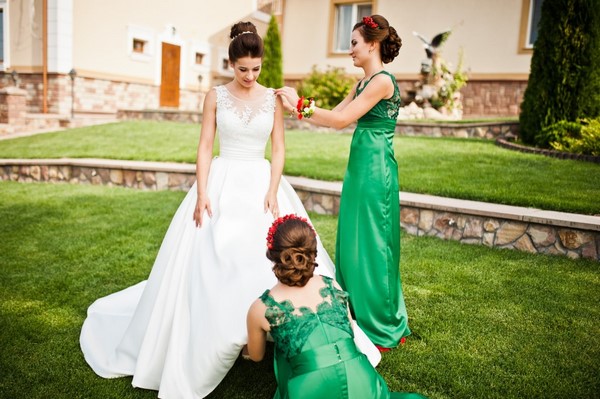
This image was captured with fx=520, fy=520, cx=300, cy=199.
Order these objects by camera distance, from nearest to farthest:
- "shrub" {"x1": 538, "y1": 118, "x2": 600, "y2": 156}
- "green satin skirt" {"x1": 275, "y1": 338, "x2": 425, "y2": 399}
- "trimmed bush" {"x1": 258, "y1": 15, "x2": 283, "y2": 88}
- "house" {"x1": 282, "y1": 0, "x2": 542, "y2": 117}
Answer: "green satin skirt" {"x1": 275, "y1": 338, "x2": 425, "y2": 399}, "shrub" {"x1": 538, "y1": 118, "x2": 600, "y2": 156}, "house" {"x1": 282, "y1": 0, "x2": 542, "y2": 117}, "trimmed bush" {"x1": 258, "y1": 15, "x2": 283, "y2": 88}

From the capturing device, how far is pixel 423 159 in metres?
8.56

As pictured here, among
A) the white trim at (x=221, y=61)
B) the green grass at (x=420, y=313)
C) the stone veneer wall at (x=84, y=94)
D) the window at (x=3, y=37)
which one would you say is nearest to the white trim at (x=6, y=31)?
the window at (x=3, y=37)

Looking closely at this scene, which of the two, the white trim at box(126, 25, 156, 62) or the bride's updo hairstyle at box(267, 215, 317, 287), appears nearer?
the bride's updo hairstyle at box(267, 215, 317, 287)

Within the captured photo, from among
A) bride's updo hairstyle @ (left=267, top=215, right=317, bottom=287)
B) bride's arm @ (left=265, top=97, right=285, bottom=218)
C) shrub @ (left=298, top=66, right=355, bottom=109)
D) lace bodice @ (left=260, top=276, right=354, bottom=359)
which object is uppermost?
shrub @ (left=298, top=66, right=355, bottom=109)

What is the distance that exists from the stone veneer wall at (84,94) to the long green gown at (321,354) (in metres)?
15.2

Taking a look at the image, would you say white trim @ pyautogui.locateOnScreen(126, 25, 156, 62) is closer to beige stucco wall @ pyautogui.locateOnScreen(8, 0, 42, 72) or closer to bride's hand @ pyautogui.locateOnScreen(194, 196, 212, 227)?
beige stucco wall @ pyautogui.locateOnScreen(8, 0, 42, 72)

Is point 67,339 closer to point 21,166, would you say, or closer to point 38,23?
point 21,166

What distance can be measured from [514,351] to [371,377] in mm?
1593

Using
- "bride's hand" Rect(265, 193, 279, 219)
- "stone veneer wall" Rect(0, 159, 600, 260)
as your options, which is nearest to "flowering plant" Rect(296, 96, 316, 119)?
"bride's hand" Rect(265, 193, 279, 219)

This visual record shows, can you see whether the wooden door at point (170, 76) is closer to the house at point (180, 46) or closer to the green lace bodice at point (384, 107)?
the house at point (180, 46)

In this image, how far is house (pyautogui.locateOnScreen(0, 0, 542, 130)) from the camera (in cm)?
1536

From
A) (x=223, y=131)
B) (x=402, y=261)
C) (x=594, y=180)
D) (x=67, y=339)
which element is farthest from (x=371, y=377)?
(x=594, y=180)

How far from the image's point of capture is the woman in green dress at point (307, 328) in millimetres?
2340

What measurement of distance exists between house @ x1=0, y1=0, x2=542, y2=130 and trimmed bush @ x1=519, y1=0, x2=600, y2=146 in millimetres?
6179
